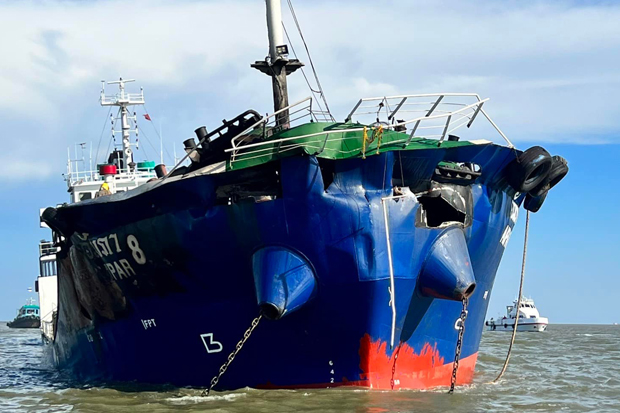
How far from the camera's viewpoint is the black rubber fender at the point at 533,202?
16484 millimetres

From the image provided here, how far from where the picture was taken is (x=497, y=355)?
2572cm

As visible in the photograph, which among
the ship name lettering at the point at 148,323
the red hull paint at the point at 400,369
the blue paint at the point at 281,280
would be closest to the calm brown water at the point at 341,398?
the red hull paint at the point at 400,369

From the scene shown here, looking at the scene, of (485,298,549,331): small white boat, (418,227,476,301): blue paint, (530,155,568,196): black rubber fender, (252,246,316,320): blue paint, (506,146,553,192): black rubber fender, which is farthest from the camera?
(485,298,549,331): small white boat

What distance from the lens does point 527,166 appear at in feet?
47.8

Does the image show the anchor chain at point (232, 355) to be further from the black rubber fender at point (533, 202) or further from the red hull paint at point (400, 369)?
the black rubber fender at point (533, 202)

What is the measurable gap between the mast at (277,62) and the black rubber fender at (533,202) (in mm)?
4895

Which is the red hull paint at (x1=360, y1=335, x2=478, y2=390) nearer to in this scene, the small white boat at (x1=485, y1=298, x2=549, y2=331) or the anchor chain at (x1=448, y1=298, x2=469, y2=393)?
the anchor chain at (x1=448, y1=298, x2=469, y2=393)

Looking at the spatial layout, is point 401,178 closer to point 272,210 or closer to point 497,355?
point 272,210

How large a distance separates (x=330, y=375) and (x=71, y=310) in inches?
272

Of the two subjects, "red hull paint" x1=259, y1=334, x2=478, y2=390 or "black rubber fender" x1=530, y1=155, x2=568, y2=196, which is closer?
"red hull paint" x1=259, y1=334, x2=478, y2=390

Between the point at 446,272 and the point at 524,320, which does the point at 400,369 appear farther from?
the point at 524,320

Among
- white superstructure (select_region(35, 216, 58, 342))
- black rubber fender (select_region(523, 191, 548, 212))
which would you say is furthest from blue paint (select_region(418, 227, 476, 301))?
white superstructure (select_region(35, 216, 58, 342))

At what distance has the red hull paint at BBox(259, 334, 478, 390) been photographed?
12.6 m

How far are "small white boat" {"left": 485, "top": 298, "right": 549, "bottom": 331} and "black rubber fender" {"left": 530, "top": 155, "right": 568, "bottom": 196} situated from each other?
47.1 metres
